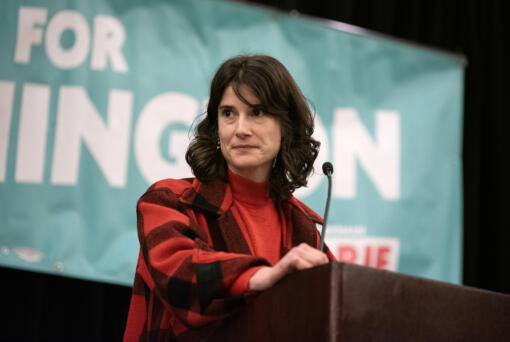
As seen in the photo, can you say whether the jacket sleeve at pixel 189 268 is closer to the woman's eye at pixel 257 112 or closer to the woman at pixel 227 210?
the woman at pixel 227 210

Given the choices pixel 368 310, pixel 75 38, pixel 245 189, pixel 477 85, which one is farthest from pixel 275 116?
pixel 477 85

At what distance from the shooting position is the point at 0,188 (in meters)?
1.79

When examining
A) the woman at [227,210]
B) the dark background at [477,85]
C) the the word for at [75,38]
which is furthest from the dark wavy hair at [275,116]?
the dark background at [477,85]

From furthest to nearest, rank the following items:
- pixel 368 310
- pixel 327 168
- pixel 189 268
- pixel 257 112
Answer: pixel 257 112
pixel 327 168
pixel 189 268
pixel 368 310

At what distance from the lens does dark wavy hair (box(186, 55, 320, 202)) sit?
3.84 feet

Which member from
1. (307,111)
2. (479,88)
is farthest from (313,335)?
(479,88)

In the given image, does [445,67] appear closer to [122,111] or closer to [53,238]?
[122,111]

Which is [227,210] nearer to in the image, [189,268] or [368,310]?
[189,268]

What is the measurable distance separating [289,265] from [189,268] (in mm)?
191

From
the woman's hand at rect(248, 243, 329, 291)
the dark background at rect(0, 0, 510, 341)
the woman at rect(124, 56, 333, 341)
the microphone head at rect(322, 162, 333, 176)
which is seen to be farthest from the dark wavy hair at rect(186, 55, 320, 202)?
the dark background at rect(0, 0, 510, 341)

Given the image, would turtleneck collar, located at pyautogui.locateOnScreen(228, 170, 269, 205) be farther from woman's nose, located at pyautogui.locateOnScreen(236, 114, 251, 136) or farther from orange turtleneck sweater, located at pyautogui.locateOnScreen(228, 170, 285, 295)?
woman's nose, located at pyautogui.locateOnScreen(236, 114, 251, 136)

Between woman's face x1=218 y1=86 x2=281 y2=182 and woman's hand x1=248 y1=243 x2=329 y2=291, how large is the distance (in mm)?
411

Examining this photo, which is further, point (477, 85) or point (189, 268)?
point (477, 85)

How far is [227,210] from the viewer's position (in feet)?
3.64
